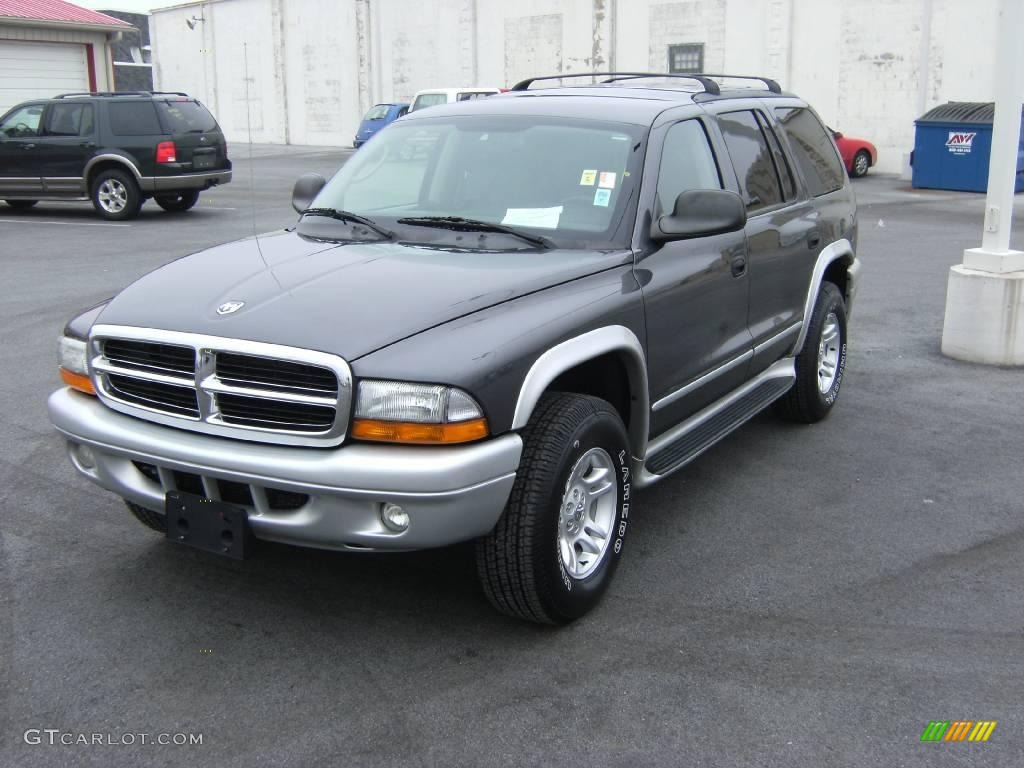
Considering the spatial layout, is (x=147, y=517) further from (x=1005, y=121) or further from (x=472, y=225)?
(x=1005, y=121)

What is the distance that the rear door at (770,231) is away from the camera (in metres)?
5.22

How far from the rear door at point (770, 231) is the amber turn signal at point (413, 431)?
229 cm

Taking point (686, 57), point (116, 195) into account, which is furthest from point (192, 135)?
point (686, 57)

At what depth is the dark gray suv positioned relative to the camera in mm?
3334

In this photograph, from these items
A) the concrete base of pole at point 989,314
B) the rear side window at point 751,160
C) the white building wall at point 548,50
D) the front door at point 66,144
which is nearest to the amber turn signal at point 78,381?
the rear side window at point 751,160

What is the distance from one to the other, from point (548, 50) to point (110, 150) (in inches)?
764

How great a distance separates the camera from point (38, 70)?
2481 cm

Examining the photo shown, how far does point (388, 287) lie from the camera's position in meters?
3.75

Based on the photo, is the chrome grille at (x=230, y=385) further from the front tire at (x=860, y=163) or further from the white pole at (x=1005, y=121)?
the front tire at (x=860, y=163)

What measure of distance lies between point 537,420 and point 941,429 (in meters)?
3.54

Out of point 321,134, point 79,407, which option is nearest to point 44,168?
point 79,407

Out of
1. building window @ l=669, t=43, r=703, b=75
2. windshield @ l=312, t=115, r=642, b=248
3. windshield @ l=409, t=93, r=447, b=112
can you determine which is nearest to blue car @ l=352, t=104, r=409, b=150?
windshield @ l=409, t=93, r=447, b=112

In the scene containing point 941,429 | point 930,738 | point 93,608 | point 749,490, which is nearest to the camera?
point 930,738

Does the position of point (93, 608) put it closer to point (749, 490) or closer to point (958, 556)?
point (749, 490)
